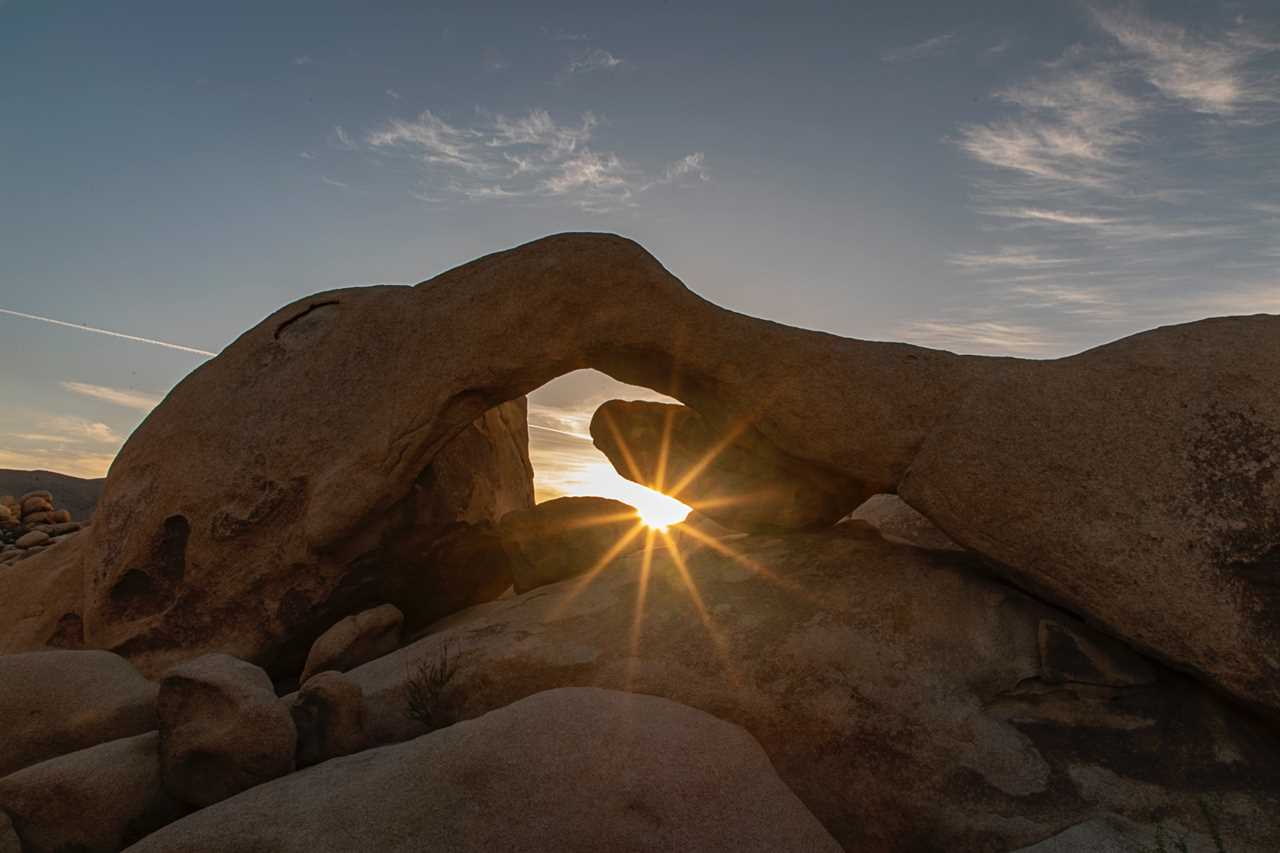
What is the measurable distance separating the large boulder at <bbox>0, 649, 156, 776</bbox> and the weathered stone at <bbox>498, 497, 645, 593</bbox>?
3459mm

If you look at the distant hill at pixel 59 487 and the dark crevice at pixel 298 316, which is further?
the distant hill at pixel 59 487

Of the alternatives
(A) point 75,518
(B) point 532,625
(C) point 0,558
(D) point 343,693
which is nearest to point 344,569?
(B) point 532,625

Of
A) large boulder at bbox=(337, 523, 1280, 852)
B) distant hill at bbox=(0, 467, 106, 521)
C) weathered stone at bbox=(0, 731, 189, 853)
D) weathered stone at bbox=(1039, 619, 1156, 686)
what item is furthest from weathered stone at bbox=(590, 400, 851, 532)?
distant hill at bbox=(0, 467, 106, 521)

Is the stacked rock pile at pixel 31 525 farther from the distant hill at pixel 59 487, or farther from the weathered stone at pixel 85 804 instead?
the weathered stone at pixel 85 804

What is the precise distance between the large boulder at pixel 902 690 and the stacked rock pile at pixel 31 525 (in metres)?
17.3

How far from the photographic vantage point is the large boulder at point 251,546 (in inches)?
302

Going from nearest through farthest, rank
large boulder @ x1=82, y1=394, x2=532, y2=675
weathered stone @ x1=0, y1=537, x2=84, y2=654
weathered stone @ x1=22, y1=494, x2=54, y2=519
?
large boulder @ x1=82, y1=394, x2=532, y2=675 < weathered stone @ x1=0, y1=537, x2=84, y2=654 < weathered stone @ x1=22, y1=494, x2=54, y2=519

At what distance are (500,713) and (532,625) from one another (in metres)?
2.21

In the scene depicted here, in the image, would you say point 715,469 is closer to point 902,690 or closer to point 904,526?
point 904,526

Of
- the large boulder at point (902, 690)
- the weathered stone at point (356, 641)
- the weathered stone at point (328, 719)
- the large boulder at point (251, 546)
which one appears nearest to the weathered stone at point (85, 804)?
the weathered stone at point (328, 719)

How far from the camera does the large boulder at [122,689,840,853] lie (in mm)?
3840

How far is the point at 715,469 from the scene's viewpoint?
7.80 m

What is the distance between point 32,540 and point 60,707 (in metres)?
17.5

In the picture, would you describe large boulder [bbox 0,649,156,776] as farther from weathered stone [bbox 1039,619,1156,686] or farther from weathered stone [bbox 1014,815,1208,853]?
weathered stone [bbox 1039,619,1156,686]
